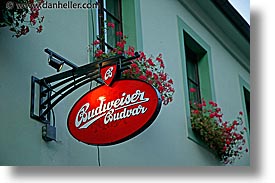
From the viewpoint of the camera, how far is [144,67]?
9.52ft

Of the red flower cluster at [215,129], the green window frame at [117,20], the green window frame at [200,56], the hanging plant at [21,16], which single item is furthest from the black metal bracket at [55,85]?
the green window frame at [200,56]

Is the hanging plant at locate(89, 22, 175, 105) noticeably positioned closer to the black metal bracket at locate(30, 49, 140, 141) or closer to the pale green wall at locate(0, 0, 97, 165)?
the pale green wall at locate(0, 0, 97, 165)

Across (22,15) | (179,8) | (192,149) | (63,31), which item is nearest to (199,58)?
(179,8)

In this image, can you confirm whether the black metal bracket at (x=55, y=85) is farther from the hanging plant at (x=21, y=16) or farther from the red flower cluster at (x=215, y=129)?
the red flower cluster at (x=215, y=129)

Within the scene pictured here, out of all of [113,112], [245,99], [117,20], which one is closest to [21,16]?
[113,112]

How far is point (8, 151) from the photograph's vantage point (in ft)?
7.67

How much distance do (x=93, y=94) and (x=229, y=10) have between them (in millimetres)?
1179

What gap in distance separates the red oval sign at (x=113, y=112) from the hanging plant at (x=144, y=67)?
38 cm

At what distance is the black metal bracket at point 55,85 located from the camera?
245cm

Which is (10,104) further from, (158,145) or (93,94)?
(158,145)

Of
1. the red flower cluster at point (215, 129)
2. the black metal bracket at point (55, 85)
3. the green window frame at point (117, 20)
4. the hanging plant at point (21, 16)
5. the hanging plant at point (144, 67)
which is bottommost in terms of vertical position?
the red flower cluster at point (215, 129)

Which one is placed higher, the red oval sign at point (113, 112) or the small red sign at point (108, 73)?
the small red sign at point (108, 73)

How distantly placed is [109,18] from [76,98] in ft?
2.18
